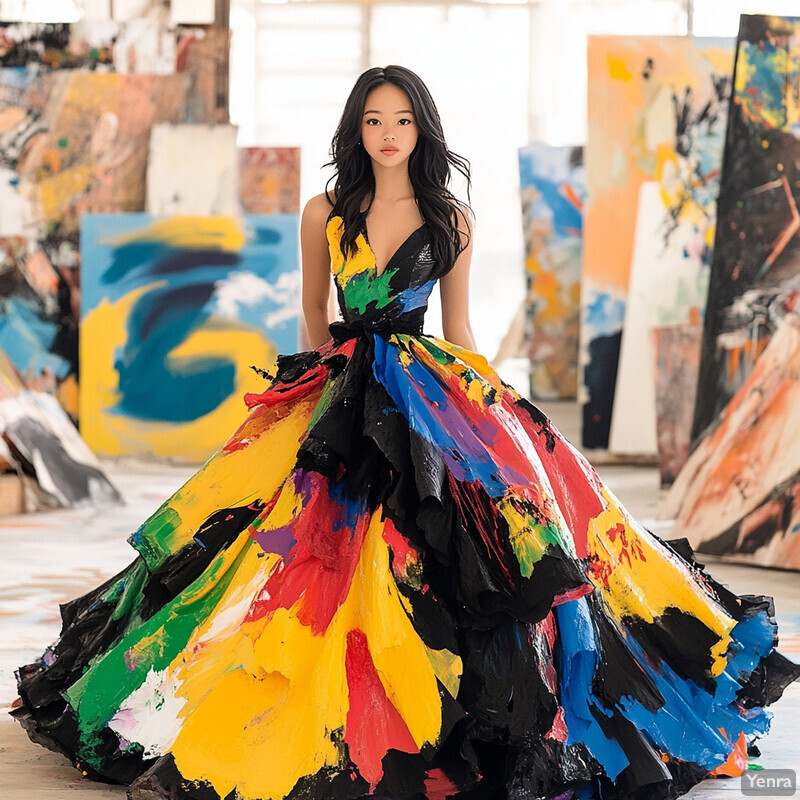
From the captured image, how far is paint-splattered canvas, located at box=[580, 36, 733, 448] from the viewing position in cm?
786

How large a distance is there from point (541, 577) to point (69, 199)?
283 inches

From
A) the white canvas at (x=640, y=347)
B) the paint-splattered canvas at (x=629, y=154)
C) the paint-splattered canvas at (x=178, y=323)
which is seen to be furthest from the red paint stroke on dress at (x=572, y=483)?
the paint-splattered canvas at (x=178, y=323)

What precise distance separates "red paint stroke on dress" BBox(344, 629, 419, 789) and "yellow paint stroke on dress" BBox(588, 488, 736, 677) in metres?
0.56

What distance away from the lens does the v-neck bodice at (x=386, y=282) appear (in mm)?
2814

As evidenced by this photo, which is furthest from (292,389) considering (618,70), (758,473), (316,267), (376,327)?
(618,70)

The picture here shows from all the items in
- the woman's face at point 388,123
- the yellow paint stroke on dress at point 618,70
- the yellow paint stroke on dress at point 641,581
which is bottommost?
the yellow paint stroke on dress at point 641,581

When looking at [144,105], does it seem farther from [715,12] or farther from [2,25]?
[715,12]

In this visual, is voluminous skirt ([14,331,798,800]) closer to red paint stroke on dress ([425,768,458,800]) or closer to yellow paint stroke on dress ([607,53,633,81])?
red paint stroke on dress ([425,768,458,800])

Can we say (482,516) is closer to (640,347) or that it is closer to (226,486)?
(226,486)

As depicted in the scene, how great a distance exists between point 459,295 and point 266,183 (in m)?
6.35

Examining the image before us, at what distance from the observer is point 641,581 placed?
2674 millimetres

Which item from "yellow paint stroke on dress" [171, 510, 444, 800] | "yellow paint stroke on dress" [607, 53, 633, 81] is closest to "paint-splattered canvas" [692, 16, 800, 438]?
"yellow paint stroke on dress" [607, 53, 633, 81]

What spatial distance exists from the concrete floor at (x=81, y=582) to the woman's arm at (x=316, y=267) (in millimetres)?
1217

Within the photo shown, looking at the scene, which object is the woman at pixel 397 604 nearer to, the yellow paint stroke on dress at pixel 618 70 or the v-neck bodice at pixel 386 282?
the v-neck bodice at pixel 386 282
